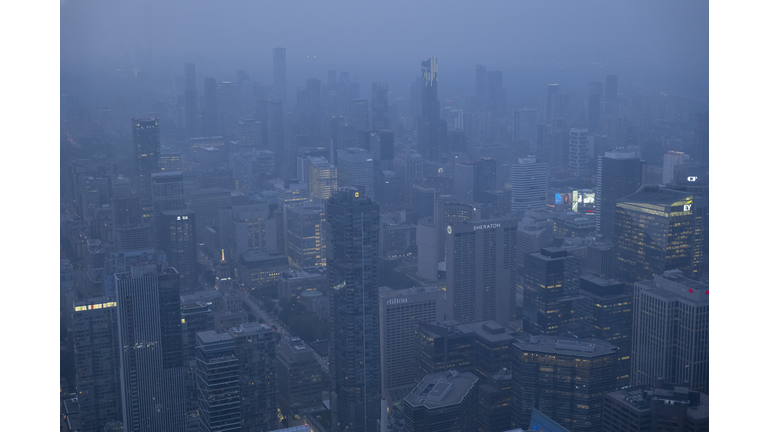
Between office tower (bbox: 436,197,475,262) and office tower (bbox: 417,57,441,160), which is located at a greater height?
office tower (bbox: 417,57,441,160)

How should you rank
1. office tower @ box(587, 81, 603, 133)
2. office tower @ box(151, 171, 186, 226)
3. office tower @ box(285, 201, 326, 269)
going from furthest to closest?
office tower @ box(285, 201, 326, 269) < office tower @ box(151, 171, 186, 226) < office tower @ box(587, 81, 603, 133)

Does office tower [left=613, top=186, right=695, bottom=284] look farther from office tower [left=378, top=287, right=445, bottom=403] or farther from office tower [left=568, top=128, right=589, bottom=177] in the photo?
office tower [left=378, top=287, right=445, bottom=403]

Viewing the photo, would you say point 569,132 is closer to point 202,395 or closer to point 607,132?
point 607,132

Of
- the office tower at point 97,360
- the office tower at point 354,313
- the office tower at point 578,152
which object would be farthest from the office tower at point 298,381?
the office tower at point 578,152

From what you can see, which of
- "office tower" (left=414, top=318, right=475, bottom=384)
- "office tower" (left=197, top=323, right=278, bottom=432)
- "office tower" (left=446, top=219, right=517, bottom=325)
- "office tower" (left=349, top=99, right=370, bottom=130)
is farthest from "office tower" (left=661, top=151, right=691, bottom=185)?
"office tower" (left=197, top=323, right=278, bottom=432)

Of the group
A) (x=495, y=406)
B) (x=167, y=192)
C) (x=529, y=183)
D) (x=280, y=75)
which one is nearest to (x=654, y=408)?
(x=495, y=406)

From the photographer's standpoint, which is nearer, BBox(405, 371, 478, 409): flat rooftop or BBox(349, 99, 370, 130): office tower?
BBox(405, 371, 478, 409): flat rooftop

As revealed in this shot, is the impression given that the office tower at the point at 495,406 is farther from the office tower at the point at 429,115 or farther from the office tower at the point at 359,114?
the office tower at the point at 359,114
